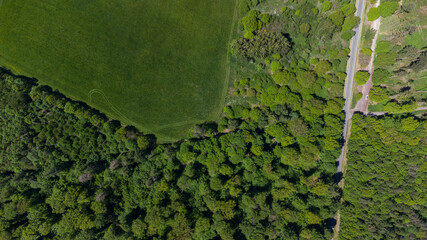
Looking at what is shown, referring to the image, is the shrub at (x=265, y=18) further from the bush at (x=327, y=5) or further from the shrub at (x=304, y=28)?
the bush at (x=327, y=5)

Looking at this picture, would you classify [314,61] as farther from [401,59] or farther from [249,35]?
[401,59]

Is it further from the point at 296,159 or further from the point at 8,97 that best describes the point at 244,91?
the point at 8,97

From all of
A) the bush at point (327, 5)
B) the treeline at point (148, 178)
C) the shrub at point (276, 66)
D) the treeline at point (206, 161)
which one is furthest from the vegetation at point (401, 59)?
the shrub at point (276, 66)

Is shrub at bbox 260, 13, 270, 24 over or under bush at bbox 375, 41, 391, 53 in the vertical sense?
over

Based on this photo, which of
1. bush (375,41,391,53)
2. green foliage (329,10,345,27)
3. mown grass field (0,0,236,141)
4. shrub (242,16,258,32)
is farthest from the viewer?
mown grass field (0,0,236,141)

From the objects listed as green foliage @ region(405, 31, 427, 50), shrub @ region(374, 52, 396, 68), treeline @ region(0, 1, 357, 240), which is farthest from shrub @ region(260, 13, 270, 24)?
green foliage @ region(405, 31, 427, 50)

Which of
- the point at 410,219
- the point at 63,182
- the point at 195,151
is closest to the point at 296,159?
the point at 195,151

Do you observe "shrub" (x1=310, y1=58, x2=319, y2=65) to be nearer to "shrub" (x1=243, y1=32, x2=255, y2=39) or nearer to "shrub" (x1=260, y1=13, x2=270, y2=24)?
"shrub" (x1=260, y1=13, x2=270, y2=24)
